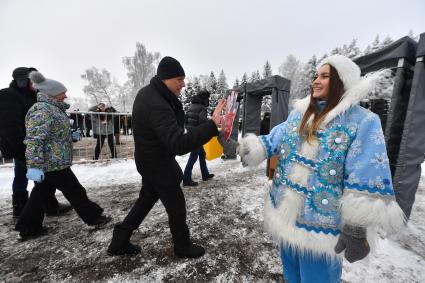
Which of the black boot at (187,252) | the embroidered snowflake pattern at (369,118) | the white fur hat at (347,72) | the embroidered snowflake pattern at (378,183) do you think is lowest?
the black boot at (187,252)

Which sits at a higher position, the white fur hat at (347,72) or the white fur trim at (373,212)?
the white fur hat at (347,72)

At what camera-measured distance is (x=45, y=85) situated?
2473 mm

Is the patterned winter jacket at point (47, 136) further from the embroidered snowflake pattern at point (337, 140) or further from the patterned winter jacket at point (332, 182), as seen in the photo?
the embroidered snowflake pattern at point (337, 140)

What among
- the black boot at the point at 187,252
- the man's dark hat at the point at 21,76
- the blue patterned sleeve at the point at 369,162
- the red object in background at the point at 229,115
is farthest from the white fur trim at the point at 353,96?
the man's dark hat at the point at 21,76

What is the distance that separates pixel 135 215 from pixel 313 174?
1.89 meters

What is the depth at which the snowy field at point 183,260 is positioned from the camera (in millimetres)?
2135

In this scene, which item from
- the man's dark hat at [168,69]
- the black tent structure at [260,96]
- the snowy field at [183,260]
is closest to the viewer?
the man's dark hat at [168,69]

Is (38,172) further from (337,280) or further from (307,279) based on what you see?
(337,280)

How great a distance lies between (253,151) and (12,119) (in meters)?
3.24

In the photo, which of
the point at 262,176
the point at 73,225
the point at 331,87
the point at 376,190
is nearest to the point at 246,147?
the point at 331,87

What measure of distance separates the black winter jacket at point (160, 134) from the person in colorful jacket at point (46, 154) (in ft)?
3.91

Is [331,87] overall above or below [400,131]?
above

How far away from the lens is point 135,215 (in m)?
2.29

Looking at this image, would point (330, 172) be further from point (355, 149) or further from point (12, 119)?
point (12, 119)
